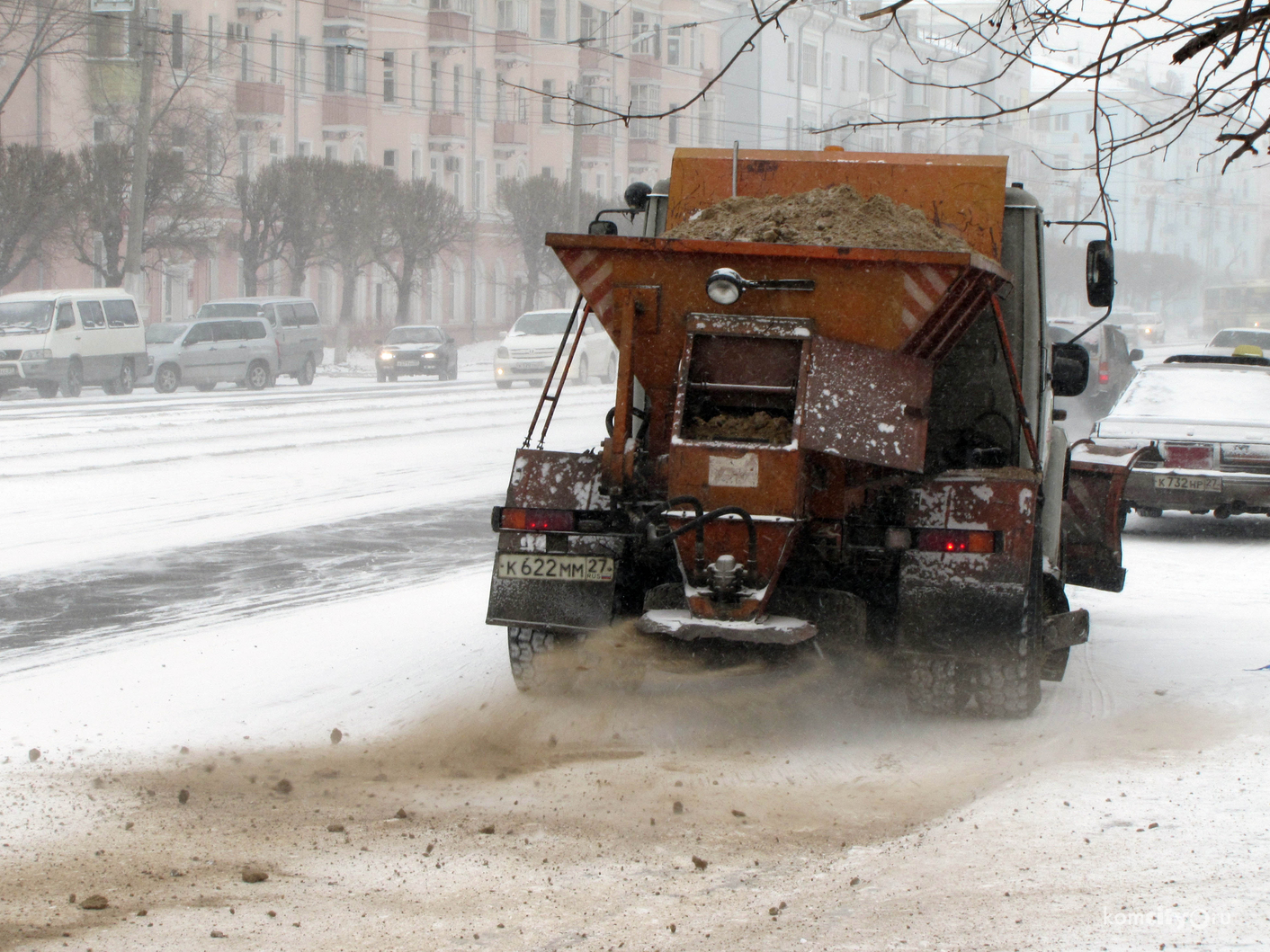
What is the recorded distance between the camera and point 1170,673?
24.6 ft

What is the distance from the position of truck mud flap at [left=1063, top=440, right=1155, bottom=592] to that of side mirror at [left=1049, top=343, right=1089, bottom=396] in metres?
1.16

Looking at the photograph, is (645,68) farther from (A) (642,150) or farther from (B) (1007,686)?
(B) (1007,686)

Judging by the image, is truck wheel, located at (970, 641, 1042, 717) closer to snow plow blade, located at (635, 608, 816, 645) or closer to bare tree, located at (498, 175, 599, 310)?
snow plow blade, located at (635, 608, 816, 645)

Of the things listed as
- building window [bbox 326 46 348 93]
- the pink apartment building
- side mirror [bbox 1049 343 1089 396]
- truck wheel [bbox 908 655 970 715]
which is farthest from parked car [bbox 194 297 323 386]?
truck wheel [bbox 908 655 970 715]

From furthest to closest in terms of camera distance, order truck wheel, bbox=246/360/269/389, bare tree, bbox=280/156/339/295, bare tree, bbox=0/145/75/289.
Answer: bare tree, bbox=280/156/339/295 → bare tree, bbox=0/145/75/289 → truck wheel, bbox=246/360/269/389

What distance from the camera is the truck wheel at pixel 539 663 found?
6.60 m

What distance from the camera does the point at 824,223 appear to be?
636 cm

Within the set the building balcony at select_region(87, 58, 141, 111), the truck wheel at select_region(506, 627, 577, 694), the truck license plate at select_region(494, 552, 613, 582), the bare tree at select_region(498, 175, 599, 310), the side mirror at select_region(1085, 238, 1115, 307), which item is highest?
the building balcony at select_region(87, 58, 141, 111)

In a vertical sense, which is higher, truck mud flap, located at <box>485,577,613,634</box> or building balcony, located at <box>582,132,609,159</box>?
building balcony, located at <box>582,132,609,159</box>

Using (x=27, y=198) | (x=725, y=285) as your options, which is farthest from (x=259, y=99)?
(x=725, y=285)

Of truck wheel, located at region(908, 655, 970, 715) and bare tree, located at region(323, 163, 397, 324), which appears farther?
bare tree, located at region(323, 163, 397, 324)

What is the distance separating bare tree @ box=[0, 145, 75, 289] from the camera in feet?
117

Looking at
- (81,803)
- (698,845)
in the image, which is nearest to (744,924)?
(698,845)

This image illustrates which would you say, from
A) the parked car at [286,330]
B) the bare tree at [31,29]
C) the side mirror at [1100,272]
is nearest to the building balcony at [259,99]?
the bare tree at [31,29]
